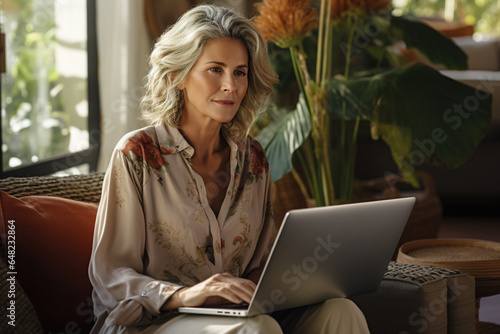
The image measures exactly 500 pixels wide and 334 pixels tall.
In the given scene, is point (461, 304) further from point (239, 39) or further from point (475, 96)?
point (475, 96)

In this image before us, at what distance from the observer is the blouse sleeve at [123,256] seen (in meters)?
1.44

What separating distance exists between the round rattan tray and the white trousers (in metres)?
0.67

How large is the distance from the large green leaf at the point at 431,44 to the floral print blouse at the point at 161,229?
4.55 feet

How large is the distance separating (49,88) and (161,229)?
1.85m

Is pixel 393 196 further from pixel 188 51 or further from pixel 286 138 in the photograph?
pixel 188 51

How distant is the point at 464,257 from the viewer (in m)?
2.22

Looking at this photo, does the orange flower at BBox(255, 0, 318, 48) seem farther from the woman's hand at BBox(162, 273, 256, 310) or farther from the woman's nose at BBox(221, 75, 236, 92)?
the woman's hand at BBox(162, 273, 256, 310)

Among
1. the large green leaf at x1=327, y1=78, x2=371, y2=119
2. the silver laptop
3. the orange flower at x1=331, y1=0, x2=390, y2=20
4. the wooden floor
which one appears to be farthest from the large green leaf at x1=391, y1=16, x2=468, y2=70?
the silver laptop

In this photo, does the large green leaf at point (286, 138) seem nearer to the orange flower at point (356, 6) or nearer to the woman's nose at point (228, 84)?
the orange flower at point (356, 6)

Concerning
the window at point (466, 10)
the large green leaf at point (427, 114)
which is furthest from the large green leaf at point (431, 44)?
the window at point (466, 10)

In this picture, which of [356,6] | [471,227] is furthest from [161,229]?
[471,227]

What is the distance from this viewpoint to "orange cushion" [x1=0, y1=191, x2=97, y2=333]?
1.60 m

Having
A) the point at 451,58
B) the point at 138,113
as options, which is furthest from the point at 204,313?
the point at 138,113

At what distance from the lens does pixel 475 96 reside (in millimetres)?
2590
